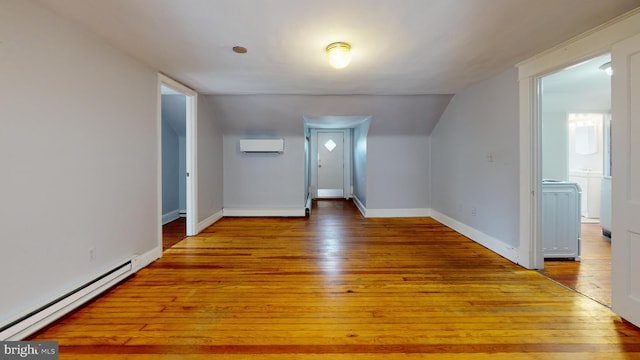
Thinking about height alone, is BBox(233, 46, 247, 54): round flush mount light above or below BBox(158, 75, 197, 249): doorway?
above

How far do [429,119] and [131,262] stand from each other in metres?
4.65

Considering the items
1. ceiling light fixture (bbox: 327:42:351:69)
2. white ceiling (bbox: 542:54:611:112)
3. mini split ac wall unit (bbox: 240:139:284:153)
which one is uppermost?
white ceiling (bbox: 542:54:611:112)

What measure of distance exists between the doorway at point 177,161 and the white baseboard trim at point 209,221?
204 millimetres

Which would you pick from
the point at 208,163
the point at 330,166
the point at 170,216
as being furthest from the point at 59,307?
the point at 330,166

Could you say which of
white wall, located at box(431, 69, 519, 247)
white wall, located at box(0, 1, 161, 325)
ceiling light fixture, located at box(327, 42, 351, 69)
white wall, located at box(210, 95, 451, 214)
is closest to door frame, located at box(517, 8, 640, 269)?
white wall, located at box(431, 69, 519, 247)

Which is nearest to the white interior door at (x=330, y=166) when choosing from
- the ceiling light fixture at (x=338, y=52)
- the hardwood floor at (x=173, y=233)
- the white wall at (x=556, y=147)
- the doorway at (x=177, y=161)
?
the doorway at (x=177, y=161)

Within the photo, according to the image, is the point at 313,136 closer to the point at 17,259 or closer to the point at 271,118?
the point at 271,118

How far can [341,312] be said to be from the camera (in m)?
1.92

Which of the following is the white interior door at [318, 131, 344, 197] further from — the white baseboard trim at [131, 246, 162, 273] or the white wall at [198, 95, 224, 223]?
the white baseboard trim at [131, 246, 162, 273]

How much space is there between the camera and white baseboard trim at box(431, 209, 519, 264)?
2906 mm

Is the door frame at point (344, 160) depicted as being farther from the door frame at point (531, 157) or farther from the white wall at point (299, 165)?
the door frame at point (531, 157)

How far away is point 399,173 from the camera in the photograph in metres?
5.18

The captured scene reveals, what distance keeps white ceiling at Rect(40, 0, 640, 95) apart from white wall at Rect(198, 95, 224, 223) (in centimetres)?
115

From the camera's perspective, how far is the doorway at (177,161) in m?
3.80
